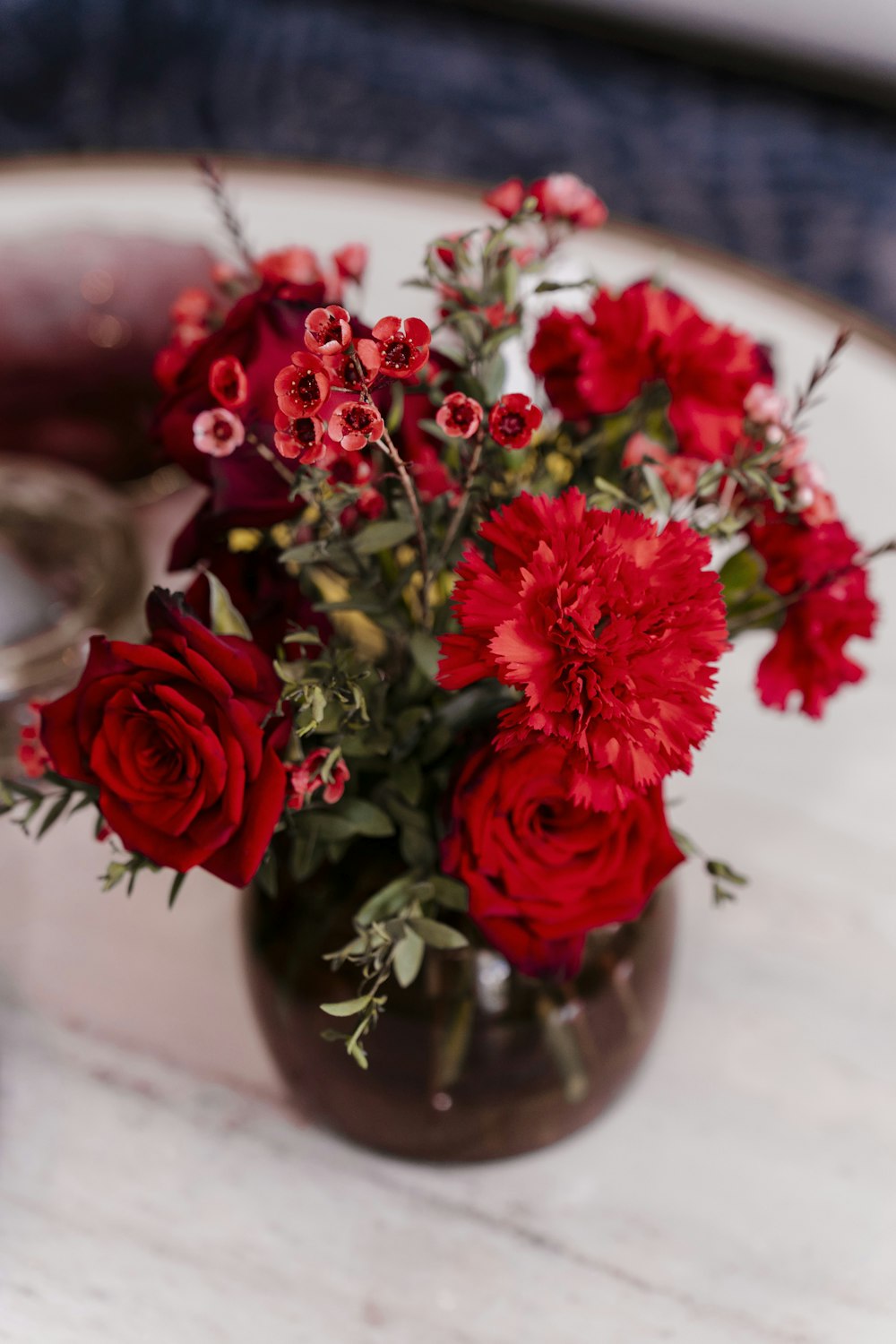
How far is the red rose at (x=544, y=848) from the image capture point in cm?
33

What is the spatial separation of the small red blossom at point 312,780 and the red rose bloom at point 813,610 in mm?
135

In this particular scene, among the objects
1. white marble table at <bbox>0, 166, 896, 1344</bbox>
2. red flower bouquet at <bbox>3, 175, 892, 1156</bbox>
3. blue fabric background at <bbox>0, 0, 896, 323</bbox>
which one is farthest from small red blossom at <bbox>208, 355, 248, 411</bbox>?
blue fabric background at <bbox>0, 0, 896, 323</bbox>

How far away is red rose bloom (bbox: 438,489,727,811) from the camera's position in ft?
0.85

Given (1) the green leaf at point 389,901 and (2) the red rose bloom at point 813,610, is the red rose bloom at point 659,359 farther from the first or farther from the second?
(1) the green leaf at point 389,901

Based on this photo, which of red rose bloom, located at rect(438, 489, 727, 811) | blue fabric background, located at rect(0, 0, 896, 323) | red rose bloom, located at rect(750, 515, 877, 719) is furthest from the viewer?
blue fabric background, located at rect(0, 0, 896, 323)

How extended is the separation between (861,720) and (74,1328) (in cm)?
48

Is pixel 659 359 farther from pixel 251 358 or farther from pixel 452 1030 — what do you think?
pixel 452 1030

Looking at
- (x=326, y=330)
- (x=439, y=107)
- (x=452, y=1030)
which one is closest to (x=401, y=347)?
(x=326, y=330)

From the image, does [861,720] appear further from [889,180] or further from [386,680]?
[889,180]

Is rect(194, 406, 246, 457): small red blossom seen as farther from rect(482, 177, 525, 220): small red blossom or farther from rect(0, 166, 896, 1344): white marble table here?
rect(0, 166, 896, 1344): white marble table

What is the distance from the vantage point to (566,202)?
15.9 inches

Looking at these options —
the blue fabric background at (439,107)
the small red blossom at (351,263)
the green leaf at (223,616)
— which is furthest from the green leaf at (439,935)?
the blue fabric background at (439,107)

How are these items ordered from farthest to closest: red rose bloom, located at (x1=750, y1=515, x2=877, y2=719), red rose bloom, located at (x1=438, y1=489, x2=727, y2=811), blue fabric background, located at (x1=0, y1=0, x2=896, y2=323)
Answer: blue fabric background, located at (x1=0, y1=0, x2=896, y2=323)
red rose bloom, located at (x1=750, y1=515, x2=877, y2=719)
red rose bloom, located at (x1=438, y1=489, x2=727, y2=811)

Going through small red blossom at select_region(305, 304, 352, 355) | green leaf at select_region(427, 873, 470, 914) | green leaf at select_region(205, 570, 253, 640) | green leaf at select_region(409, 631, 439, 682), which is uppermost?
small red blossom at select_region(305, 304, 352, 355)
